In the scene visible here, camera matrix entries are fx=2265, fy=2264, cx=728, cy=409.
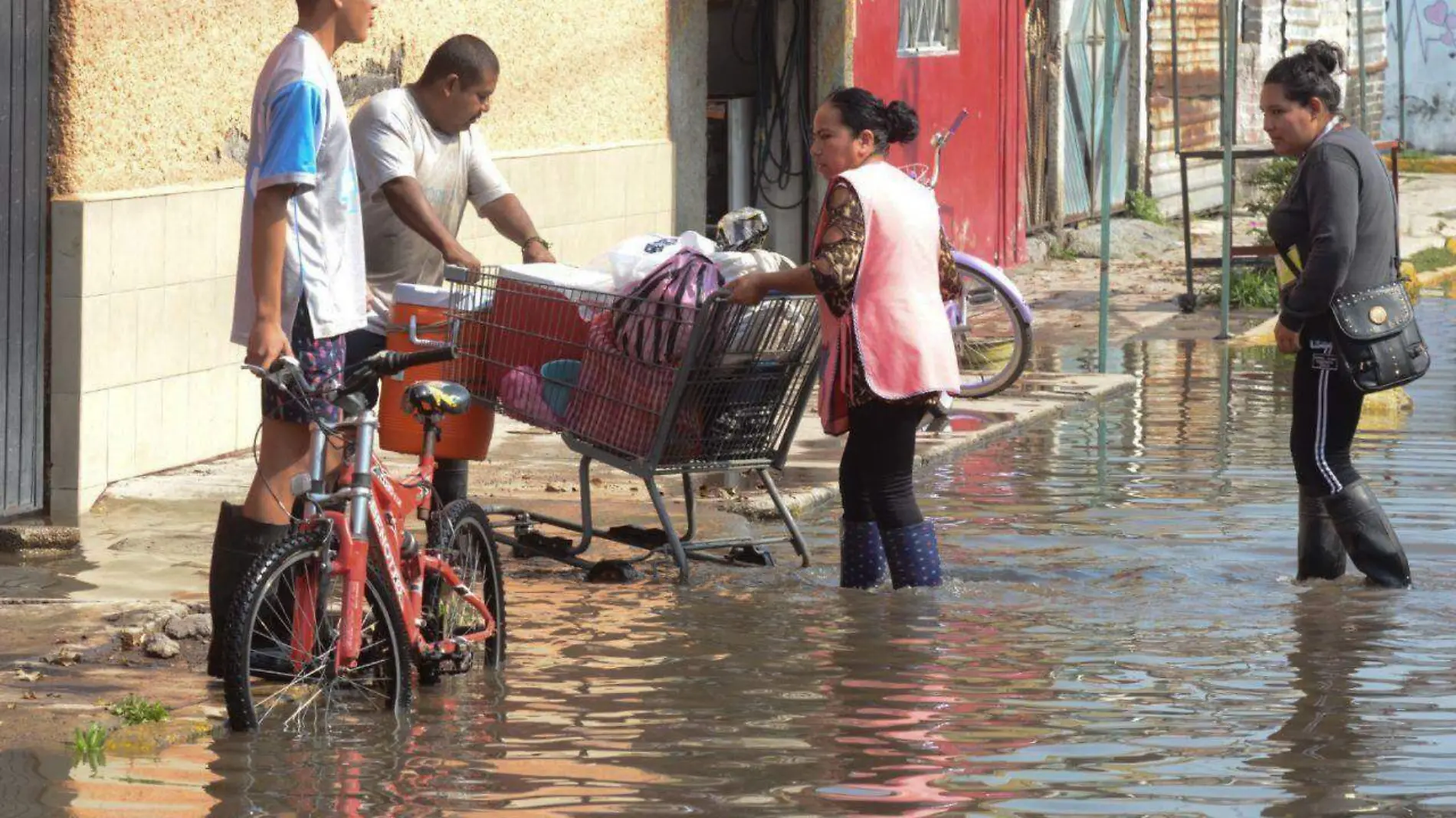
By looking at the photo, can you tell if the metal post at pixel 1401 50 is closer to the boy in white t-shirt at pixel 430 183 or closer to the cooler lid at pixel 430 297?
the boy in white t-shirt at pixel 430 183

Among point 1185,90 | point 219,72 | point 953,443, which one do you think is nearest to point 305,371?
point 219,72

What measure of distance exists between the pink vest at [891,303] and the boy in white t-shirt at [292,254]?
182cm

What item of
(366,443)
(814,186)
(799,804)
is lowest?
(799,804)

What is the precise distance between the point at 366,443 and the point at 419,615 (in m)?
0.63

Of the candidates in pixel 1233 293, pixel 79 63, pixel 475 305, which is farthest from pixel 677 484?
pixel 1233 293

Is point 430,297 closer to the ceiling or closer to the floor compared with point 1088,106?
closer to the floor

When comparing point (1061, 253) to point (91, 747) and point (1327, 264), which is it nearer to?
point (1327, 264)

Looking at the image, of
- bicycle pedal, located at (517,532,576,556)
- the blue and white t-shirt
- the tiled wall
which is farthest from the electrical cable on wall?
the blue and white t-shirt

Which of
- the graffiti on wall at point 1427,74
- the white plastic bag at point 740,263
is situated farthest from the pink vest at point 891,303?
the graffiti on wall at point 1427,74

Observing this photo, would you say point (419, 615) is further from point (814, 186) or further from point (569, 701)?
point (814, 186)

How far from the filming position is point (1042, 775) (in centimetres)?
546

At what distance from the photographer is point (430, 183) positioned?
7.91 meters

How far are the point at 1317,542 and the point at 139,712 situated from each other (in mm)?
4183

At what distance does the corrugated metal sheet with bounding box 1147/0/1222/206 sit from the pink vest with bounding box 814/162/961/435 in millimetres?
17726
